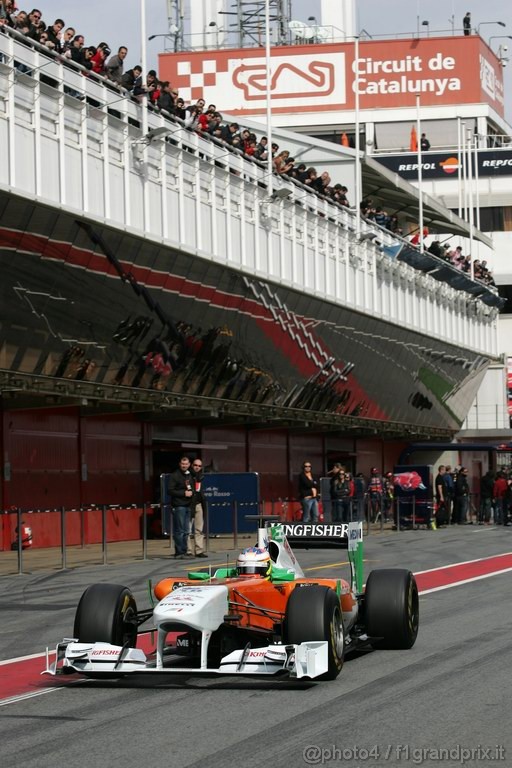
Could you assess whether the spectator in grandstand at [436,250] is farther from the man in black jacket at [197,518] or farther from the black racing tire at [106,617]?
the black racing tire at [106,617]

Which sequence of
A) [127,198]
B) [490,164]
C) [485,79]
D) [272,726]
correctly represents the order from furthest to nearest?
[485,79] → [490,164] → [127,198] → [272,726]

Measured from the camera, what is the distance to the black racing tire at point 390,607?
35.5ft

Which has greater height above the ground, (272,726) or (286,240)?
(286,240)

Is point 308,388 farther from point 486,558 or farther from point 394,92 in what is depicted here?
point 394,92

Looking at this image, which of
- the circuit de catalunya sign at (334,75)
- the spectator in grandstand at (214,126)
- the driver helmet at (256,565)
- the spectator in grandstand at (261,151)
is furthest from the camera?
the circuit de catalunya sign at (334,75)

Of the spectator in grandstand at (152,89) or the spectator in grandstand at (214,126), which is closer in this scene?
the spectator in grandstand at (152,89)

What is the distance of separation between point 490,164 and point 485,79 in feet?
23.6

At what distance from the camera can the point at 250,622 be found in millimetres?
9883

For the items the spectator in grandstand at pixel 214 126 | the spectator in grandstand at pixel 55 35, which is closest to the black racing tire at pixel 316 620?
the spectator in grandstand at pixel 55 35

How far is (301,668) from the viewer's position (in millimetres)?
9023

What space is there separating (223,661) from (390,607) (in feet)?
7.23

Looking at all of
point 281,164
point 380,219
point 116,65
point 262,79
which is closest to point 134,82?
point 116,65

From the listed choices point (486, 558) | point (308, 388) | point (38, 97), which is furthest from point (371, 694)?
point (308, 388)

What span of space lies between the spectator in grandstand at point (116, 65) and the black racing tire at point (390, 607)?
17.4 meters
